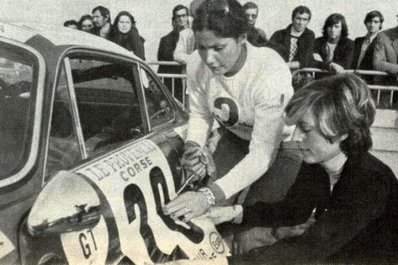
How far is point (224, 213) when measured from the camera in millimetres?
1011

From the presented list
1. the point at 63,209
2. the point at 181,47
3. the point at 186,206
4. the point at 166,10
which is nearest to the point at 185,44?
the point at 181,47

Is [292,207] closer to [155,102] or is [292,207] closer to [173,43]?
[155,102]

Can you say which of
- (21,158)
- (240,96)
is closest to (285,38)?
(240,96)

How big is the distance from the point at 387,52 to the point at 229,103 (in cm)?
70

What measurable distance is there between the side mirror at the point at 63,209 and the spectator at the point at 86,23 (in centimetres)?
112

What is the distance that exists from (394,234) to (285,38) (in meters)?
0.92

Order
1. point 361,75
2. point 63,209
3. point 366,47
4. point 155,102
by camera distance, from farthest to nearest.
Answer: point 361,75
point 366,47
point 155,102
point 63,209

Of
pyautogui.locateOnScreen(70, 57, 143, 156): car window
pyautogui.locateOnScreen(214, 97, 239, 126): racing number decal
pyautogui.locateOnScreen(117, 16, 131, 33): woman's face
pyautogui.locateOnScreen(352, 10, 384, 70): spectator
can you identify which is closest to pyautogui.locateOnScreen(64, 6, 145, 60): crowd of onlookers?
pyautogui.locateOnScreen(117, 16, 131, 33): woman's face

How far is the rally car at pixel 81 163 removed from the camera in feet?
2.42

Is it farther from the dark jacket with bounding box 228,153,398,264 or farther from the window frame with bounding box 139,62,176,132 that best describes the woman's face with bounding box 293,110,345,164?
the window frame with bounding box 139,62,176,132

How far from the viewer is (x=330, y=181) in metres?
0.91

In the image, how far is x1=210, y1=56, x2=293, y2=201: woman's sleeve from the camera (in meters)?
1.15

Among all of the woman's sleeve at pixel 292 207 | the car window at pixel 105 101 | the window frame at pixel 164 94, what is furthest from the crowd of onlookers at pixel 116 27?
the woman's sleeve at pixel 292 207

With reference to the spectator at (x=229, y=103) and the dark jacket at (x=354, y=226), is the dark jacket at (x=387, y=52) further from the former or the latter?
the dark jacket at (x=354, y=226)
